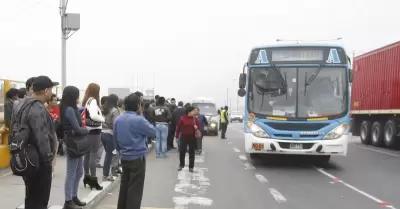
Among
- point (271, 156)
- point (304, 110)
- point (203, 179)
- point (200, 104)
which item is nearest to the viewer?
point (203, 179)

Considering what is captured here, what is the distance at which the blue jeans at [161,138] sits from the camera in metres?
12.9

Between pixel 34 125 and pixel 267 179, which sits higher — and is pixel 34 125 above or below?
above

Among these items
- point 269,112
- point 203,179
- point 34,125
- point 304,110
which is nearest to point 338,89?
point 304,110

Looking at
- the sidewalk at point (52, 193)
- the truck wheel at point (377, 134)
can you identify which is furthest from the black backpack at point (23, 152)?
the truck wheel at point (377, 134)

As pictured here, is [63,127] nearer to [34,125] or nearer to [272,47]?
[34,125]

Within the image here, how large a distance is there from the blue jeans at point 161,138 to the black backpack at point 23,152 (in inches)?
330

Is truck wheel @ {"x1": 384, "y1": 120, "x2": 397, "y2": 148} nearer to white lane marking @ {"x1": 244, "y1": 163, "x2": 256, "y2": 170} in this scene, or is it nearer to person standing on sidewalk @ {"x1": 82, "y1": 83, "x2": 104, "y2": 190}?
white lane marking @ {"x1": 244, "y1": 163, "x2": 256, "y2": 170}

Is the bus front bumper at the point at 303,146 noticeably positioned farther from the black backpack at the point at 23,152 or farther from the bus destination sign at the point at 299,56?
the black backpack at the point at 23,152

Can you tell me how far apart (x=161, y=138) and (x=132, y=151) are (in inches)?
295

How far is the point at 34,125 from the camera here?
4.27 metres

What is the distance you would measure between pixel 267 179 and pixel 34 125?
6536 millimetres

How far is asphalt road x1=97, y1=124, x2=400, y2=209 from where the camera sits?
7.34 meters

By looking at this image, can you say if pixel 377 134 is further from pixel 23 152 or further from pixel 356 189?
A: pixel 23 152

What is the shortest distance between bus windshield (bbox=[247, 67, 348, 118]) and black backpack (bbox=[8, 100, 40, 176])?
24.8 ft
